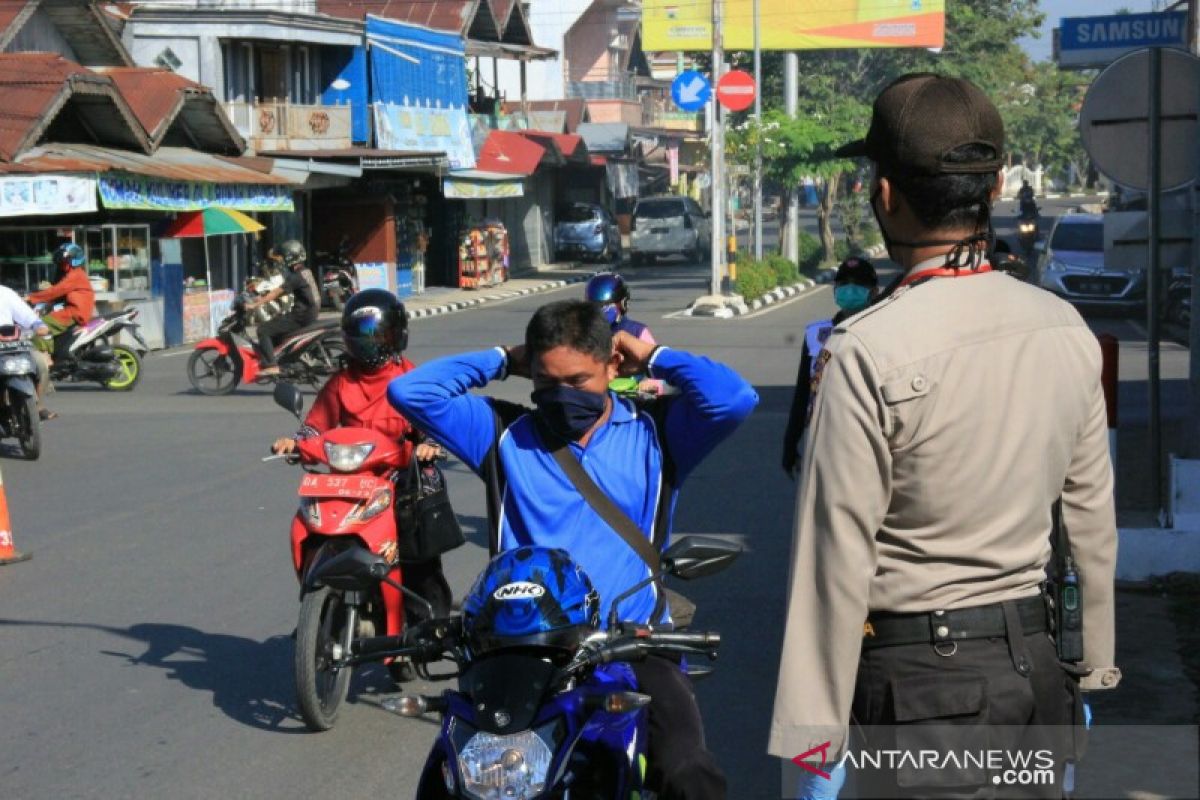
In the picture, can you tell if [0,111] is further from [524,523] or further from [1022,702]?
[1022,702]

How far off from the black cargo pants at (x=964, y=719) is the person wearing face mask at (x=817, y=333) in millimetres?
4997

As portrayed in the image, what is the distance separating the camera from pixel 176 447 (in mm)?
14930

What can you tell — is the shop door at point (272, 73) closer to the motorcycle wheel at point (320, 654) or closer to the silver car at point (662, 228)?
the silver car at point (662, 228)

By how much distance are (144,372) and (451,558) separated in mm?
13697

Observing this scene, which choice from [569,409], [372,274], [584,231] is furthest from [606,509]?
[584,231]

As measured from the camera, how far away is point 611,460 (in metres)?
4.30

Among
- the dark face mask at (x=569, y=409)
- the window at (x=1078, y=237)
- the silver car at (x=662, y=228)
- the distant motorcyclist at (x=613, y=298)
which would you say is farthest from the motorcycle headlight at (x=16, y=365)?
the silver car at (x=662, y=228)

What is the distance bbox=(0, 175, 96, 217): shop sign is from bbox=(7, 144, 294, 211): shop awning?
233mm

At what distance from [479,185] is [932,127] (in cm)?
4050

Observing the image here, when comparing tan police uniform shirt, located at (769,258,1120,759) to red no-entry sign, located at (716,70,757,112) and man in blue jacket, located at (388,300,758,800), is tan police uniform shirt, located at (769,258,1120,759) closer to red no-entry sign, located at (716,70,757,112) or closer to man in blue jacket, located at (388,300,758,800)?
man in blue jacket, located at (388,300,758,800)

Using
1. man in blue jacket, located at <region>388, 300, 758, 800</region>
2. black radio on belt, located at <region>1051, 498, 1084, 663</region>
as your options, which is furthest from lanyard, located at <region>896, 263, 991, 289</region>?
man in blue jacket, located at <region>388, 300, 758, 800</region>

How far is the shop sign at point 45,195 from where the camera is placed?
21.8 meters

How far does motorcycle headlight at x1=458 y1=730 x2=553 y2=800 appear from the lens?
3.52 m

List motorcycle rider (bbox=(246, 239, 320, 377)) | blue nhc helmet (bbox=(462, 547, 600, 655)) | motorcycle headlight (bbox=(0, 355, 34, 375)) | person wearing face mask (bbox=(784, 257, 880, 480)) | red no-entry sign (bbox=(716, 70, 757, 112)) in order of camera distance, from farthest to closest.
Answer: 1. red no-entry sign (bbox=(716, 70, 757, 112))
2. motorcycle rider (bbox=(246, 239, 320, 377))
3. motorcycle headlight (bbox=(0, 355, 34, 375))
4. person wearing face mask (bbox=(784, 257, 880, 480))
5. blue nhc helmet (bbox=(462, 547, 600, 655))
